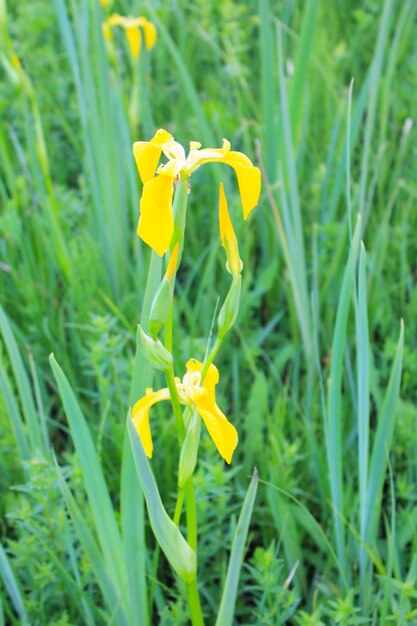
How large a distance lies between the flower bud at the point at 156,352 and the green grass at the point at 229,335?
0.38 feet

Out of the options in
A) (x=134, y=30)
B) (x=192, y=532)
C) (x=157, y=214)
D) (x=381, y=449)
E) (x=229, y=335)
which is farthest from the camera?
(x=134, y=30)

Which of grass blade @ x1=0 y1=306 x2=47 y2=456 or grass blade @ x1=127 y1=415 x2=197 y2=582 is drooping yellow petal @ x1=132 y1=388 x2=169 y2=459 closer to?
grass blade @ x1=127 y1=415 x2=197 y2=582

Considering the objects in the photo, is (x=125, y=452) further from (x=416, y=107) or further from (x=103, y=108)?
(x=416, y=107)

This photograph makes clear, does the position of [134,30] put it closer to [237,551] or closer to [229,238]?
[229,238]

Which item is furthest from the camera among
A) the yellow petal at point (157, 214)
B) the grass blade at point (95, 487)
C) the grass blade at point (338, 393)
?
the grass blade at point (338, 393)

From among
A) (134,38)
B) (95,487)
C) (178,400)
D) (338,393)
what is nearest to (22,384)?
(95,487)

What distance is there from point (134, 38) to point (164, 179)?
4.84 feet

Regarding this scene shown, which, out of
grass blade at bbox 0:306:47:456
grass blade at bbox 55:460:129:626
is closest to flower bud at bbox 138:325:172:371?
grass blade at bbox 55:460:129:626

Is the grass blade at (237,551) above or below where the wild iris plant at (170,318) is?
below

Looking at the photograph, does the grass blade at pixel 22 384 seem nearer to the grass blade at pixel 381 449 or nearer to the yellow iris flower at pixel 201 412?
the yellow iris flower at pixel 201 412

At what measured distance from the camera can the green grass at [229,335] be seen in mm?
1167

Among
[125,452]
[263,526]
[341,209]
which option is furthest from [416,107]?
[125,452]

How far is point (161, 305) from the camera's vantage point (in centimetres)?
89

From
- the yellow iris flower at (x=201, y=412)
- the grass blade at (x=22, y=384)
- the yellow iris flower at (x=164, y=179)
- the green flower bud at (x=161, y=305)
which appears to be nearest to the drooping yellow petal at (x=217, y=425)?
the yellow iris flower at (x=201, y=412)
